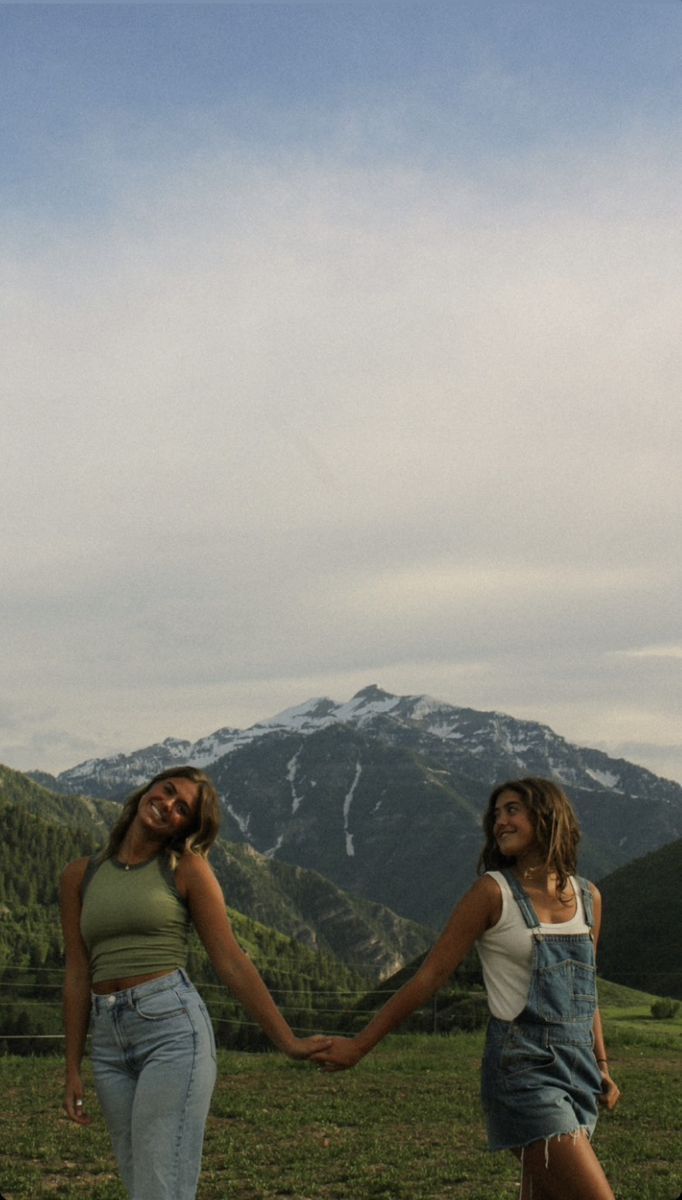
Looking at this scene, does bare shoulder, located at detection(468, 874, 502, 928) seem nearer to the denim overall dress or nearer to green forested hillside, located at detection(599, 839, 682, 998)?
the denim overall dress

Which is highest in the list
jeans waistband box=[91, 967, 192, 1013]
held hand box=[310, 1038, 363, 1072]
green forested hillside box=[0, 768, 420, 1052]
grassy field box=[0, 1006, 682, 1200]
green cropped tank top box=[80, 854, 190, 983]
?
green cropped tank top box=[80, 854, 190, 983]

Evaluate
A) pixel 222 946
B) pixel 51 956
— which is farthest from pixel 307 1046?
pixel 51 956

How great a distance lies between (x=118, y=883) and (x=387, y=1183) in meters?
8.90

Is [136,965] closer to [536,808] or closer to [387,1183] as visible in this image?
[536,808]

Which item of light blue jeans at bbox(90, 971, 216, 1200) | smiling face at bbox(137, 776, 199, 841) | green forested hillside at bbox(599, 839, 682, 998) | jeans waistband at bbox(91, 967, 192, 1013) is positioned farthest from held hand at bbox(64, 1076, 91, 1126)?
green forested hillside at bbox(599, 839, 682, 998)

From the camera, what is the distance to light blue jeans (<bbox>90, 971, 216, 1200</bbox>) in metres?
4.95

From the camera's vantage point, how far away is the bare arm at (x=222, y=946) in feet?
17.3

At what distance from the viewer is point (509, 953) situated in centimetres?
502

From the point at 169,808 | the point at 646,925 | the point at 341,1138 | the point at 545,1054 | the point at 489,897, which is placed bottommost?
the point at 646,925

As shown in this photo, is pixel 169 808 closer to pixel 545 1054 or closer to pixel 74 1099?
pixel 74 1099

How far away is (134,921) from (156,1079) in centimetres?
65

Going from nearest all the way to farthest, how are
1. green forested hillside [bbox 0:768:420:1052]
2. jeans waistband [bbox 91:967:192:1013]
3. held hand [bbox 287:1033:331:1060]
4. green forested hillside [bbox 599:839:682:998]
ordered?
jeans waistband [bbox 91:967:192:1013]
held hand [bbox 287:1033:331:1060]
green forested hillside [bbox 599:839:682:998]
green forested hillside [bbox 0:768:420:1052]

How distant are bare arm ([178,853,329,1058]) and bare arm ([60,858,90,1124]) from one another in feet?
1.70

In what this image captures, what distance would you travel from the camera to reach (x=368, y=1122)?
1653 centimetres
